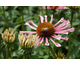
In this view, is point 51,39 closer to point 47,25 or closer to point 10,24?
point 47,25

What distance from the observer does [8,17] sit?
3.13ft

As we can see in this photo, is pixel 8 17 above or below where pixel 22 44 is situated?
above

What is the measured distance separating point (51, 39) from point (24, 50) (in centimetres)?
12

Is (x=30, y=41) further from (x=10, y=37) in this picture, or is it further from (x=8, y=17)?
(x=8, y=17)

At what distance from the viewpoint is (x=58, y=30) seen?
0.59m

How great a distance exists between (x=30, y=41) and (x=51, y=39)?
94 millimetres

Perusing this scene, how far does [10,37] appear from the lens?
0.57 meters

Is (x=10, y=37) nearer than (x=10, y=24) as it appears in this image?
Yes
